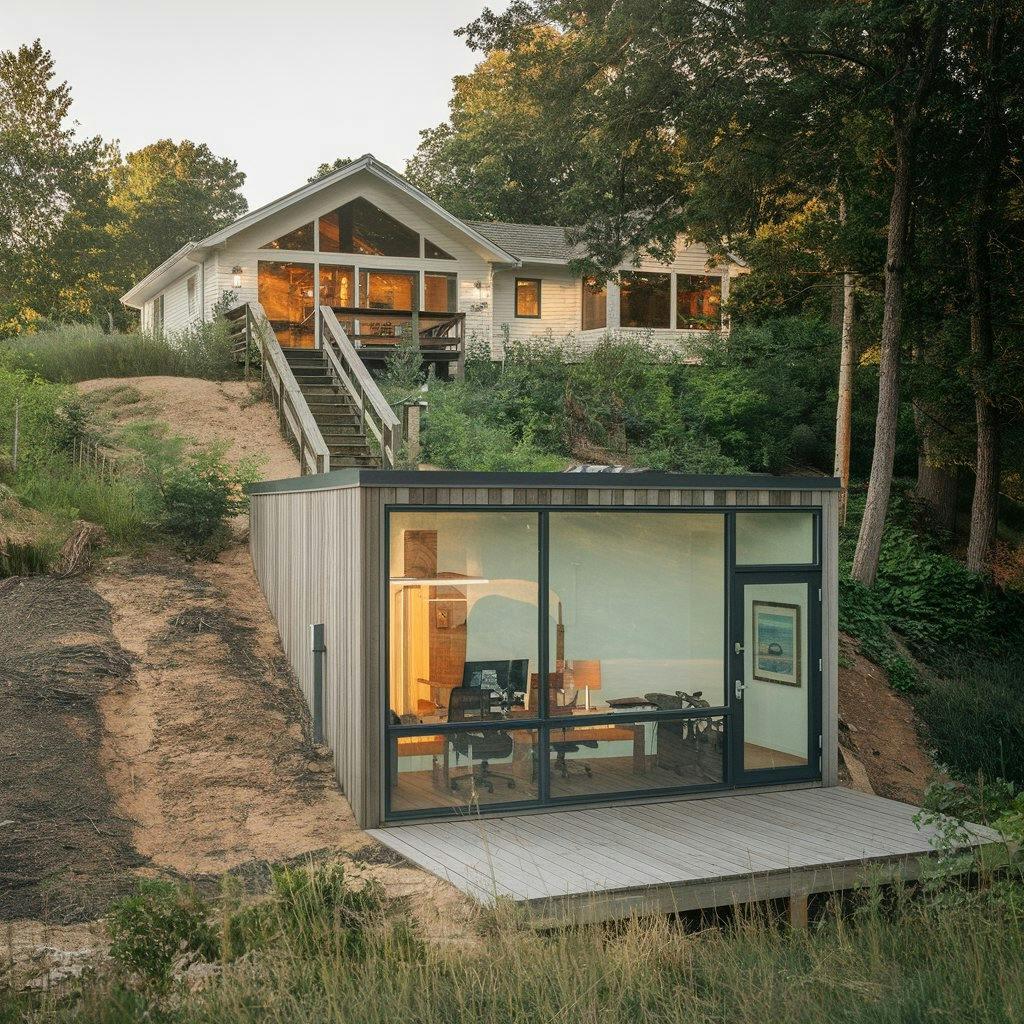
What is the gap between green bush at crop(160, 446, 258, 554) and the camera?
14766 mm

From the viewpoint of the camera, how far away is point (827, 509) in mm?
10812

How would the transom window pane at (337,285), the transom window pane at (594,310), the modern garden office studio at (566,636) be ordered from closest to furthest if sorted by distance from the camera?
the modern garden office studio at (566,636) → the transom window pane at (337,285) → the transom window pane at (594,310)

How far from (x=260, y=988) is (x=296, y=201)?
22802mm

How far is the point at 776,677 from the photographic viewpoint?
35.0ft

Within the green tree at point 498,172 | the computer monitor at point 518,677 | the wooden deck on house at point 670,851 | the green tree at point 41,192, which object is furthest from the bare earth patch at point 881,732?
the green tree at point 41,192

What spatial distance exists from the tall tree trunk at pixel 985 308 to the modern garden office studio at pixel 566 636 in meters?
8.54

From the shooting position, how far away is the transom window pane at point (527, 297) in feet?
99.2

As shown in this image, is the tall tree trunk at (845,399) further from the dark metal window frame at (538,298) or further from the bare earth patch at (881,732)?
the dark metal window frame at (538,298)

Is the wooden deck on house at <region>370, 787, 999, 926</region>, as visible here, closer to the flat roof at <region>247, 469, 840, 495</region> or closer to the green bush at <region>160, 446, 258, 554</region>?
the flat roof at <region>247, 469, 840, 495</region>

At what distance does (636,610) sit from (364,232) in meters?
18.9

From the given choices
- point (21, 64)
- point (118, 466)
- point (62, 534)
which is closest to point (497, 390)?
point (118, 466)

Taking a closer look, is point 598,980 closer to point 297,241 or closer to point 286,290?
point 286,290

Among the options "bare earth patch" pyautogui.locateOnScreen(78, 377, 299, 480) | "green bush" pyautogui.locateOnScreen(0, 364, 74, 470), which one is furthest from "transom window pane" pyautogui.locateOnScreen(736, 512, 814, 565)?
"green bush" pyautogui.locateOnScreen(0, 364, 74, 470)

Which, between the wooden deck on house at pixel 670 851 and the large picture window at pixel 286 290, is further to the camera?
the large picture window at pixel 286 290
